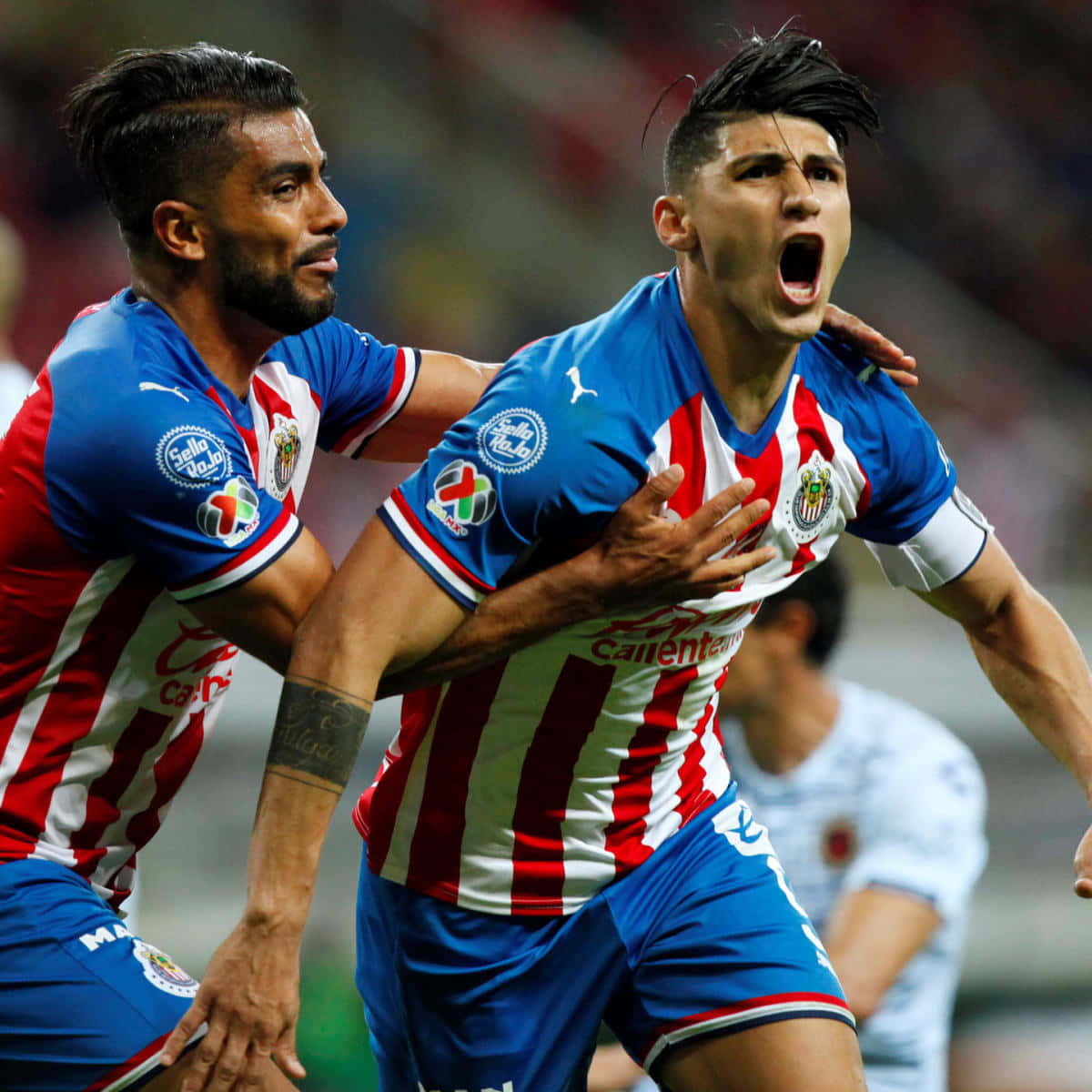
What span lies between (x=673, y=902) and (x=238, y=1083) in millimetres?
849

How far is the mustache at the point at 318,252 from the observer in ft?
9.24

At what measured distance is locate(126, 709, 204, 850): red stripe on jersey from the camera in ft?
9.40

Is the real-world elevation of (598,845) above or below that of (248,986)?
above

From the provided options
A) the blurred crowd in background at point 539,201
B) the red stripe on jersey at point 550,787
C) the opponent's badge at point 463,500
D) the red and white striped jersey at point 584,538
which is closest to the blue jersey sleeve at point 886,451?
the red and white striped jersey at point 584,538

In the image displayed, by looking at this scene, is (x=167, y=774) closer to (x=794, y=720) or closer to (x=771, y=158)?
(x=771, y=158)

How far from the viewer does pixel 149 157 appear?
9.38 ft

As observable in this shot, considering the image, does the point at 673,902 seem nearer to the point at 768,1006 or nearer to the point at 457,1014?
the point at 768,1006

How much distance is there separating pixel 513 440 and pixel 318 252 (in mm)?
544

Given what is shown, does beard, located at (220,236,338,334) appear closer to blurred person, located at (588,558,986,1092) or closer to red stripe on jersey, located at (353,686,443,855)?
red stripe on jersey, located at (353,686,443,855)

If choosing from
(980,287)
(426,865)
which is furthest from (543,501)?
(980,287)

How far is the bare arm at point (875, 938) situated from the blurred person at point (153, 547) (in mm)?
1428

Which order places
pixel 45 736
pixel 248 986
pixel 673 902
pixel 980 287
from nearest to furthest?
pixel 248 986, pixel 45 736, pixel 673 902, pixel 980 287

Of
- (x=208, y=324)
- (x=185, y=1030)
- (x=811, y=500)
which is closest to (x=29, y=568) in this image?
(x=208, y=324)

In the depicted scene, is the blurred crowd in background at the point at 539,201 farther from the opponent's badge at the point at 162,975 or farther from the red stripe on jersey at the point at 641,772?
the opponent's badge at the point at 162,975
